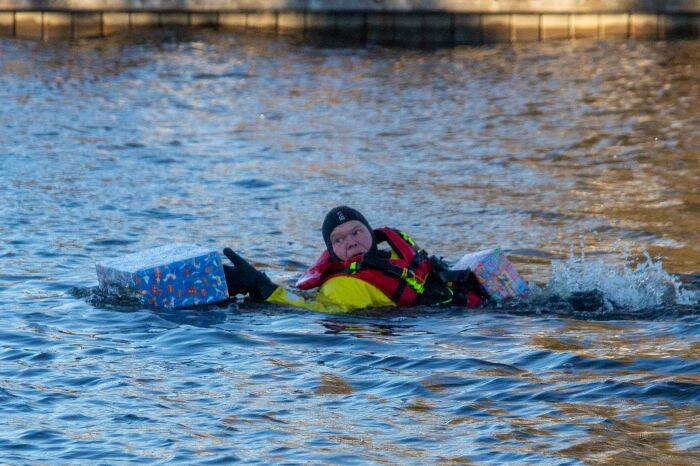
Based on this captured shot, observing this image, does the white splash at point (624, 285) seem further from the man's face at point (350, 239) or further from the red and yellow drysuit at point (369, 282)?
the man's face at point (350, 239)

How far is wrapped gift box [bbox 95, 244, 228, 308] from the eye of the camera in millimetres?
9289

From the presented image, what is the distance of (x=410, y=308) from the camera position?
9.47 meters

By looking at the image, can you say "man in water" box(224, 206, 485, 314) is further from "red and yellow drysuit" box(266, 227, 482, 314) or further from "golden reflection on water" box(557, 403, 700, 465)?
"golden reflection on water" box(557, 403, 700, 465)

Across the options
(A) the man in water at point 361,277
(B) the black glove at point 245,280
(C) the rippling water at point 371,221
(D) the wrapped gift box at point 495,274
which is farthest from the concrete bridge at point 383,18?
(B) the black glove at point 245,280

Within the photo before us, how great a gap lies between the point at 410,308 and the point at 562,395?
218 cm

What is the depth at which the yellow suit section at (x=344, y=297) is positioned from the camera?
927cm

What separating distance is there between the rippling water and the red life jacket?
0.17 m

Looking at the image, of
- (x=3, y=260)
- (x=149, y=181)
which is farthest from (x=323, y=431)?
(x=149, y=181)

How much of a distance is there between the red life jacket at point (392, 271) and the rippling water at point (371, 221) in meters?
0.17

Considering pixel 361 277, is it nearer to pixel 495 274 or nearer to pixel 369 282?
pixel 369 282

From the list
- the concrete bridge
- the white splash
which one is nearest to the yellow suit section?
the white splash

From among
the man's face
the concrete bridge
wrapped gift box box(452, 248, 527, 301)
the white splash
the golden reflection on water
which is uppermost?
the concrete bridge

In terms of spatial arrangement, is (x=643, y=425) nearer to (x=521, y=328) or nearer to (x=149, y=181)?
(x=521, y=328)

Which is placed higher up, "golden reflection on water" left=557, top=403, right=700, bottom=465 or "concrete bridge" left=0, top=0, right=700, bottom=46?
"concrete bridge" left=0, top=0, right=700, bottom=46
